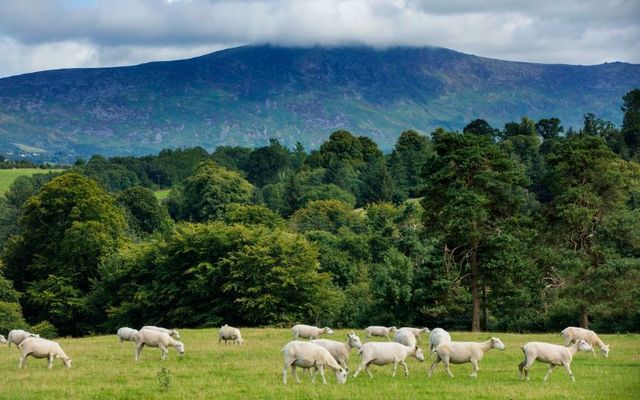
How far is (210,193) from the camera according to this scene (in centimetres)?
13750

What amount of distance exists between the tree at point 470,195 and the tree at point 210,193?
81.9 meters

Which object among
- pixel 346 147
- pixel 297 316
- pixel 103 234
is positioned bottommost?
pixel 297 316

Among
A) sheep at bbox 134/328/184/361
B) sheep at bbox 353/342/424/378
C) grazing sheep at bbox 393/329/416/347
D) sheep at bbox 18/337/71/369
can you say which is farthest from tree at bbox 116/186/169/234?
sheep at bbox 353/342/424/378

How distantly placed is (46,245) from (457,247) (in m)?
44.6

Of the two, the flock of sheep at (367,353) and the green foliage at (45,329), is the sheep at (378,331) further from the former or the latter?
the green foliage at (45,329)

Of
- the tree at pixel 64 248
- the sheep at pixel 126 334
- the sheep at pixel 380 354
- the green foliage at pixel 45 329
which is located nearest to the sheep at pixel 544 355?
the sheep at pixel 380 354

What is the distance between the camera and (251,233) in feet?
220

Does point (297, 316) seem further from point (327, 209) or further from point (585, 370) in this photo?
point (327, 209)

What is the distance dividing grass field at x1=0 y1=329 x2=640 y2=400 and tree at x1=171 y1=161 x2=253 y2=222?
10029cm

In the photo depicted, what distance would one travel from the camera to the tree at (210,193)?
137125 mm

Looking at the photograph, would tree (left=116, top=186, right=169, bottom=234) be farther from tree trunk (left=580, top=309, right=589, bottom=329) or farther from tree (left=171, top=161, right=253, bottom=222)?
tree trunk (left=580, top=309, right=589, bottom=329)

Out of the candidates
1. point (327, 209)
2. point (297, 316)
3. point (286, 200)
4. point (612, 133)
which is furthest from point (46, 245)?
point (612, 133)

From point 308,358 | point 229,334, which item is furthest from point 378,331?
point 308,358

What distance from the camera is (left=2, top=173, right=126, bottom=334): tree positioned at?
2997 inches
